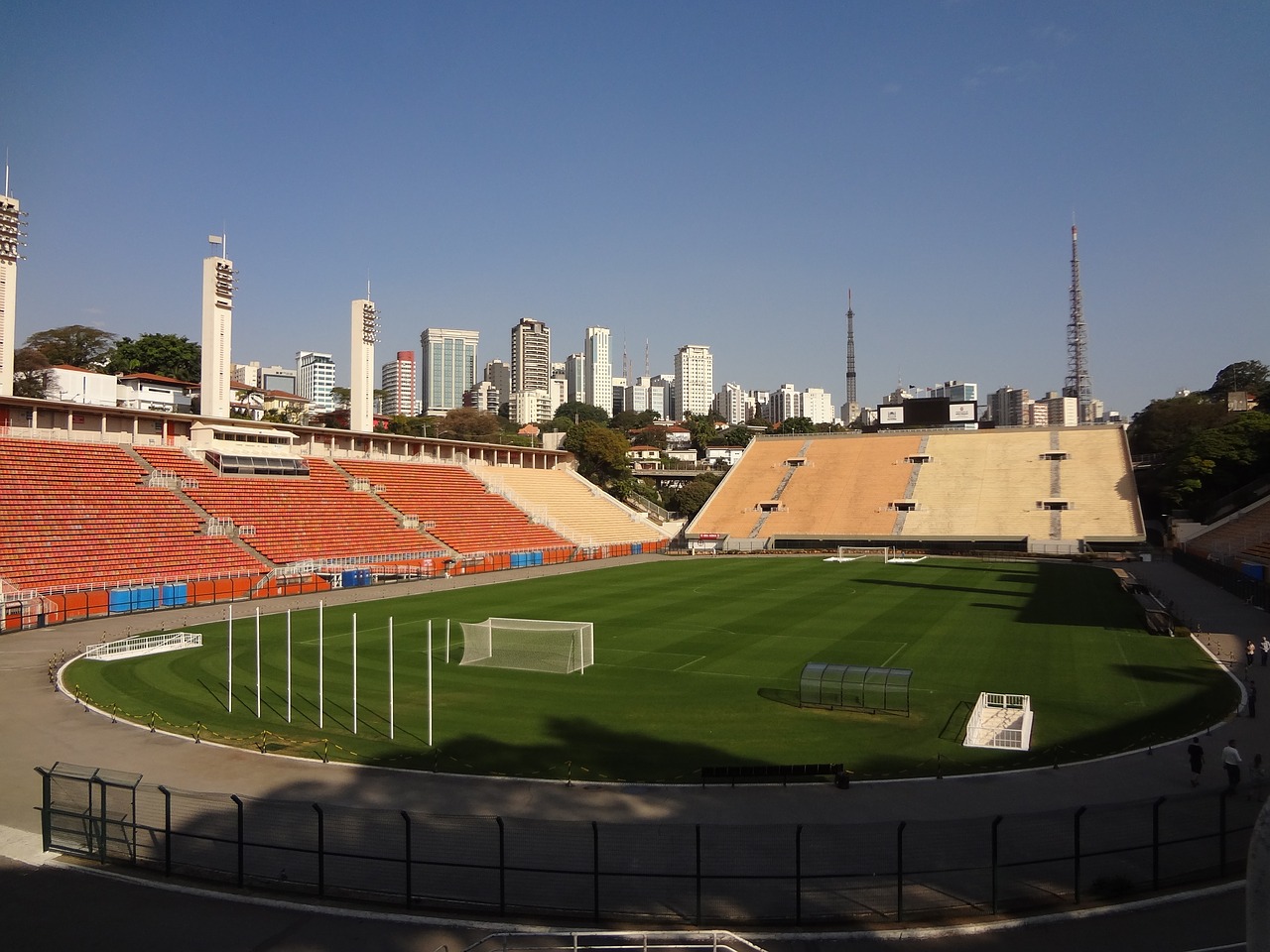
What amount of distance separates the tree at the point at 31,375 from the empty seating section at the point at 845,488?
2468 inches

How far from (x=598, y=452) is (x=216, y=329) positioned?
48.0m

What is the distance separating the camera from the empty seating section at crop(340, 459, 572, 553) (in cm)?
6128

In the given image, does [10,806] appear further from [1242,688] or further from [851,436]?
[851,436]

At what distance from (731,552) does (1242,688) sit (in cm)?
5332

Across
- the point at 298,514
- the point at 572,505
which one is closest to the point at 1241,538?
the point at 572,505

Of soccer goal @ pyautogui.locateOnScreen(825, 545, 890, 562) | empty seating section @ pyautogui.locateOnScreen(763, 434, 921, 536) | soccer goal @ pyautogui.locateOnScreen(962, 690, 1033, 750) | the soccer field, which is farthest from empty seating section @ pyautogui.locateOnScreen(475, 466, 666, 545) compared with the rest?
soccer goal @ pyautogui.locateOnScreen(962, 690, 1033, 750)

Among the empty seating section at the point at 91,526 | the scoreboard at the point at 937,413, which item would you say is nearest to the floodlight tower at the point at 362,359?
the empty seating section at the point at 91,526

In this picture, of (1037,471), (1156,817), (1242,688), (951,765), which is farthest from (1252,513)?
(1156,817)

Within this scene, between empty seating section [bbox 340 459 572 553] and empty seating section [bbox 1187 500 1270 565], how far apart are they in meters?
44.8

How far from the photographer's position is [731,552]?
247 ft

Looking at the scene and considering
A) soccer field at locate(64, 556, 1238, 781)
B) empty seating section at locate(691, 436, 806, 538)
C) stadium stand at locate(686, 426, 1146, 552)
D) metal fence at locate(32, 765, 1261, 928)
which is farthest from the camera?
empty seating section at locate(691, 436, 806, 538)

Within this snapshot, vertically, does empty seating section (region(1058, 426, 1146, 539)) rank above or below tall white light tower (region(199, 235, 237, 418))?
below

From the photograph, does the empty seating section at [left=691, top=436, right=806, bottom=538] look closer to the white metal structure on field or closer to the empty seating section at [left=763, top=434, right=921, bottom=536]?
the empty seating section at [left=763, top=434, right=921, bottom=536]

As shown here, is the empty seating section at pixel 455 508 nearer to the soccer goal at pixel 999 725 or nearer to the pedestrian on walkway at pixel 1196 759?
the soccer goal at pixel 999 725
